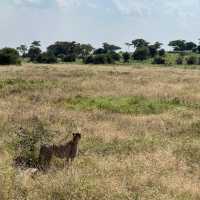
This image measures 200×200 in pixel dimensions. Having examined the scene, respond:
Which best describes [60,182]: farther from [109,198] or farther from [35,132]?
[35,132]

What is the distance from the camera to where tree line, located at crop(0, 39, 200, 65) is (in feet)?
210

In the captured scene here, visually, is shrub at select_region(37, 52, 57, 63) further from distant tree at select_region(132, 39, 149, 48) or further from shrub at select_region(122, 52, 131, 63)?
distant tree at select_region(132, 39, 149, 48)

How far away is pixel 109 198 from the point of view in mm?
7656

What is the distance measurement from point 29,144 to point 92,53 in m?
76.2

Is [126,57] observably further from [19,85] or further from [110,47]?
[19,85]

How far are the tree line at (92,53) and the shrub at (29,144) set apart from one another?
41831 mm

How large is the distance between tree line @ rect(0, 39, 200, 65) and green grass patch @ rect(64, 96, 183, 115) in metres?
33.1

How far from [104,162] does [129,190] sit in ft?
5.10

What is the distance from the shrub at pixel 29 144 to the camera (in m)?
9.95

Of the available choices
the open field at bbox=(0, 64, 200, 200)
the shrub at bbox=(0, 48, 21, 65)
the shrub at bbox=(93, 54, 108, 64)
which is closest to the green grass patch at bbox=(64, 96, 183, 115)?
the open field at bbox=(0, 64, 200, 200)

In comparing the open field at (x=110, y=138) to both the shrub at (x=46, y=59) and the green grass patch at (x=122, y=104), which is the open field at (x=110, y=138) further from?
the shrub at (x=46, y=59)

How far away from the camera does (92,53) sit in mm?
86438

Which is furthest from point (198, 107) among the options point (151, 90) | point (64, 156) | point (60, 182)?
point (60, 182)

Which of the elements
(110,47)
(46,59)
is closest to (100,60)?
(46,59)
